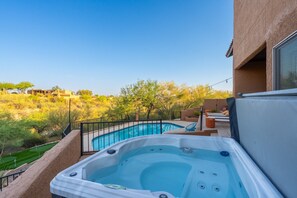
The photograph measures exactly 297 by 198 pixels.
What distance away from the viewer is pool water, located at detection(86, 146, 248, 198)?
2.45 m

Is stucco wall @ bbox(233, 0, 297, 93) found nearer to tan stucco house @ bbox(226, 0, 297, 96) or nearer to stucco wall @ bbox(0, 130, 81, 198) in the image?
tan stucco house @ bbox(226, 0, 297, 96)

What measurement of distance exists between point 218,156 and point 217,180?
27.0 inches

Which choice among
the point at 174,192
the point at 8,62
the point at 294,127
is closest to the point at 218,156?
the point at 174,192

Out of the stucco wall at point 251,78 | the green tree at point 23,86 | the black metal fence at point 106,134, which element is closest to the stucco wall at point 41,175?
the black metal fence at point 106,134

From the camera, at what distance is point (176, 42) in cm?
1455

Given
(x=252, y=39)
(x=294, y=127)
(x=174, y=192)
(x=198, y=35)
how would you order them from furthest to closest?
(x=198, y=35)
(x=252, y=39)
(x=174, y=192)
(x=294, y=127)

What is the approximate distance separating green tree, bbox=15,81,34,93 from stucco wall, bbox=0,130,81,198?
110ft

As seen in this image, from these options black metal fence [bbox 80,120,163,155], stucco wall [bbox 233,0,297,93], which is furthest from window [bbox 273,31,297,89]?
black metal fence [bbox 80,120,163,155]

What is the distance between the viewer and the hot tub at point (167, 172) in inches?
65.3

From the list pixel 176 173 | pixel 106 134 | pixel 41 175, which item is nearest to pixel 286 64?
pixel 176 173

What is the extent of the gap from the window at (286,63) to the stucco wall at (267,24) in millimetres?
132

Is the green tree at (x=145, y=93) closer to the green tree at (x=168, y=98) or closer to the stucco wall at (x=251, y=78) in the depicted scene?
the green tree at (x=168, y=98)

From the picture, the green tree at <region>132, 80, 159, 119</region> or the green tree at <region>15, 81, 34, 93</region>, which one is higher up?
the green tree at <region>15, 81, 34, 93</region>

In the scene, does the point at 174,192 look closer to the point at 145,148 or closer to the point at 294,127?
the point at 145,148
